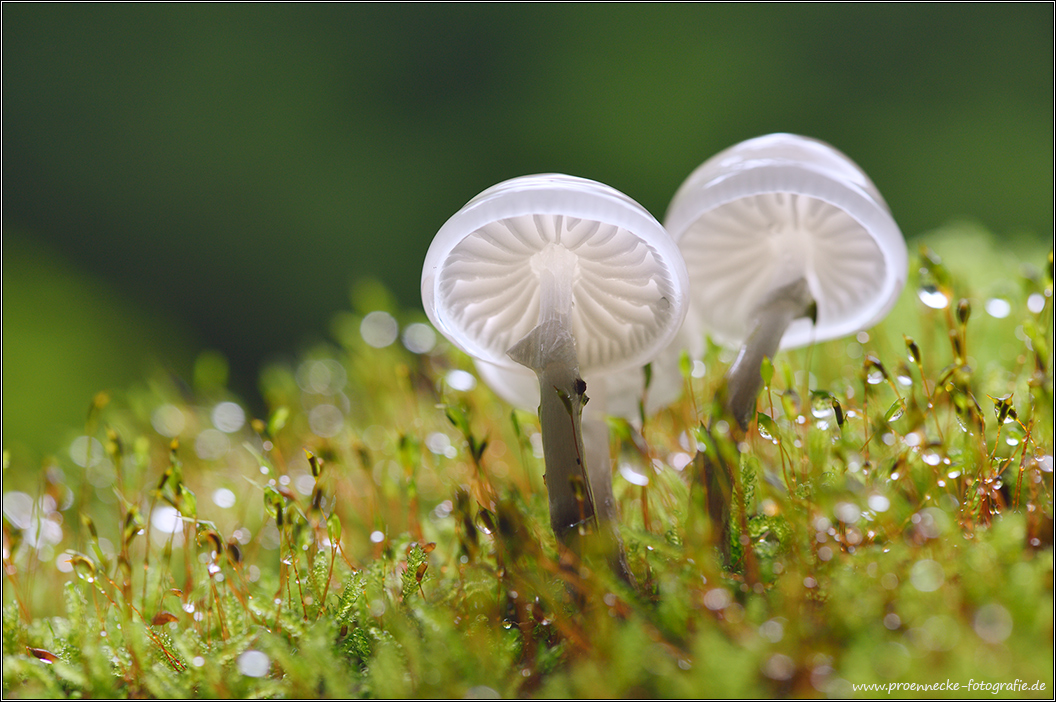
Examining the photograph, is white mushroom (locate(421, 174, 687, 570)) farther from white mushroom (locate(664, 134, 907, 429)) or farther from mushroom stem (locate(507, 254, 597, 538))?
white mushroom (locate(664, 134, 907, 429))

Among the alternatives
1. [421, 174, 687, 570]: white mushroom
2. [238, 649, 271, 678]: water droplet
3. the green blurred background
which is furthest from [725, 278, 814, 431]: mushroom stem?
the green blurred background

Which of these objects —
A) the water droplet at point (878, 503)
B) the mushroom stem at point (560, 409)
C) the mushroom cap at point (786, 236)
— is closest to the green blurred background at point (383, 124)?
the mushroom cap at point (786, 236)

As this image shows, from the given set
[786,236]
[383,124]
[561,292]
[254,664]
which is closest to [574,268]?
[561,292]

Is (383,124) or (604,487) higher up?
(383,124)

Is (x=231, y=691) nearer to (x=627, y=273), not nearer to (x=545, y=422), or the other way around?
(x=545, y=422)

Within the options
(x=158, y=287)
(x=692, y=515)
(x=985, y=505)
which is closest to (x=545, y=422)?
(x=692, y=515)

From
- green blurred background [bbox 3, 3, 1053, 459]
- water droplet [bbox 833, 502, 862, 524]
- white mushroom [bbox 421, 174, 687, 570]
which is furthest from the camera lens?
green blurred background [bbox 3, 3, 1053, 459]

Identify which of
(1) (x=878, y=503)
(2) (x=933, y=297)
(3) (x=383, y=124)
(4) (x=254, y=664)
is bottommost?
(4) (x=254, y=664)

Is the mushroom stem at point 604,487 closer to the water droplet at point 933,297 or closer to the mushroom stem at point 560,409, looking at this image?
the mushroom stem at point 560,409

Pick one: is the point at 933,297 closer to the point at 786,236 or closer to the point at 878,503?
the point at 786,236
